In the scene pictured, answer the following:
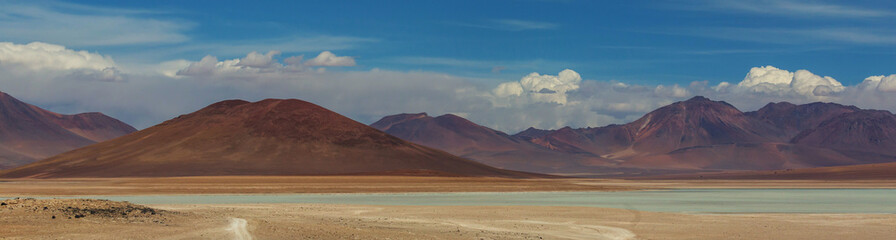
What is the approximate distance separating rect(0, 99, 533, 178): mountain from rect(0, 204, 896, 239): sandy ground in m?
96.9

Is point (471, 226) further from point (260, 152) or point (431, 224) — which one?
point (260, 152)

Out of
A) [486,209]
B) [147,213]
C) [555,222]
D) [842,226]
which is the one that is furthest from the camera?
[486,209]

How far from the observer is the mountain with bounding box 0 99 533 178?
152875 millimetres

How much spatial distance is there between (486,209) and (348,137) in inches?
5253

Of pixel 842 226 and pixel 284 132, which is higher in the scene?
pixel 284 132

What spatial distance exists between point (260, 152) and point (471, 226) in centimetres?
13513

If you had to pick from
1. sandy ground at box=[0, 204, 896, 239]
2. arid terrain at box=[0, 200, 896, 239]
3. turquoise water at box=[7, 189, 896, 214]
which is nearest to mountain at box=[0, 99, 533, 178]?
turquoise water at box=[7, 189, 896, 214]

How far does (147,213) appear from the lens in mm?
33000

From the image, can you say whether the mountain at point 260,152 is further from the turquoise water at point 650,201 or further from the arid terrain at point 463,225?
the arid terrain at point 463,225

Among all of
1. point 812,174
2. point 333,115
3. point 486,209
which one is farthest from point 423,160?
point 486,209

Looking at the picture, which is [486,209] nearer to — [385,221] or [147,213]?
[385,221]

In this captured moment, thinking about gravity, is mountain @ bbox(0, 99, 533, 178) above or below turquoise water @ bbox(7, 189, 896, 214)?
above

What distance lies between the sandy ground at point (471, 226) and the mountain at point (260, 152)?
96878 millimetres

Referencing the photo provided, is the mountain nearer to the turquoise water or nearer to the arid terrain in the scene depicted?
the turquoise water
